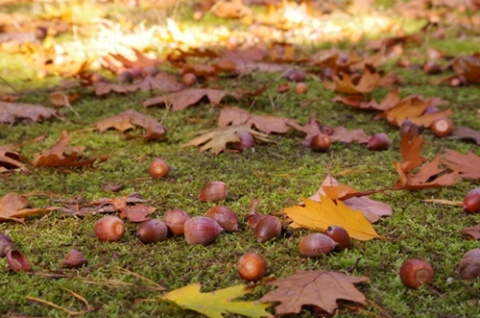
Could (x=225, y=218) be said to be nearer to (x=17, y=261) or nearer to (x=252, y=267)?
(x=252, y=267)

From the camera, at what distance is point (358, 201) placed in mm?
1901

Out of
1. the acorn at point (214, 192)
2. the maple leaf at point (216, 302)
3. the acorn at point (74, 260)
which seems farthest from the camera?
the acorn at point (214, 192)

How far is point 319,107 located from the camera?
308cm

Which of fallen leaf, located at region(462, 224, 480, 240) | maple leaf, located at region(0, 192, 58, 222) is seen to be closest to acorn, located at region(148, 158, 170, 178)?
maple leaf, located at region(0, 192, 58, 222)

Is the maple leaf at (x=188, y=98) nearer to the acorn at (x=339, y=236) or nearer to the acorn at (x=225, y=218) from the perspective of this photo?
the acorn at (x=225, y=218)

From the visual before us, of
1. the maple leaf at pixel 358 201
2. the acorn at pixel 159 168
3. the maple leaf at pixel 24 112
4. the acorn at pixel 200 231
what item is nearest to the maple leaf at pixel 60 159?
the acorn at pixel 159 168

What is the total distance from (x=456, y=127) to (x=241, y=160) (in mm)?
978

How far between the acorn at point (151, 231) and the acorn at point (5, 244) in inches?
12.1

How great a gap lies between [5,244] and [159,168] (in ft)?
2.17

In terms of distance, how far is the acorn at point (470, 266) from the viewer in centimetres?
150

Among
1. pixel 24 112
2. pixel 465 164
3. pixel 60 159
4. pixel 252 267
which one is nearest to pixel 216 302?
pixel 252 267

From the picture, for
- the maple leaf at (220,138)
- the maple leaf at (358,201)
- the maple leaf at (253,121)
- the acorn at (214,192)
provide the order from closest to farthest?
the maple leaf at (358,201) → the acorn at (214,192) → the maple leaf at (220,138) → the maple leaf at (253,121)

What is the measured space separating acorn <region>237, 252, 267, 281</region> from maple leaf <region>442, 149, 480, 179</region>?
0.96 metres

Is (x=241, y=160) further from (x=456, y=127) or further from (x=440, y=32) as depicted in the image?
(x=440, y=32)
